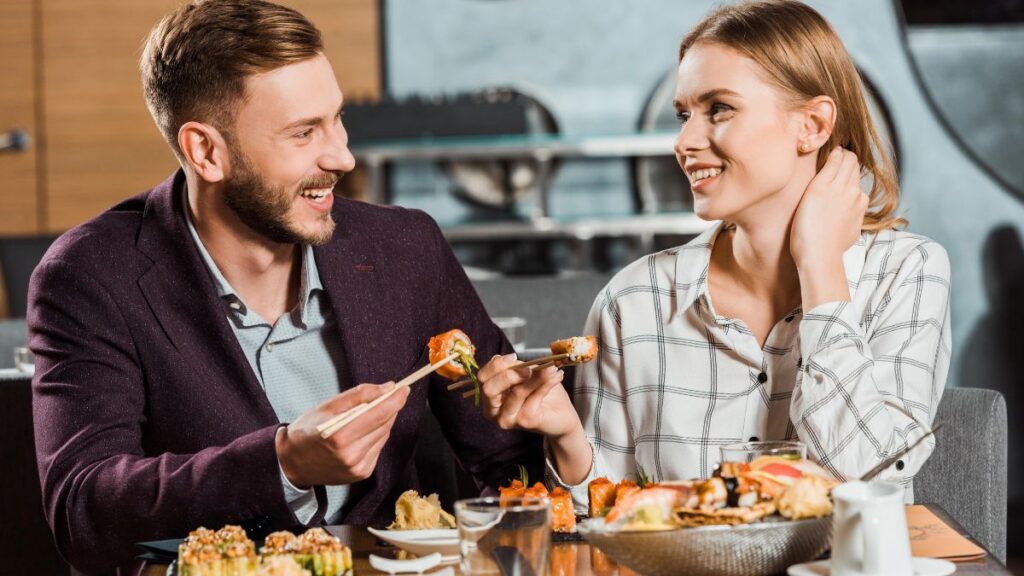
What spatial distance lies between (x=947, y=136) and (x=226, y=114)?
374 cm

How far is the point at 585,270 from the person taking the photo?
452 centimetres

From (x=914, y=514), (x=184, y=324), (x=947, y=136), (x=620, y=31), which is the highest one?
(x=620, y=31)

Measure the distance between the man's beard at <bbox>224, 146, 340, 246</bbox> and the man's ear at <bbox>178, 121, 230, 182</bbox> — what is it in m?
0.02

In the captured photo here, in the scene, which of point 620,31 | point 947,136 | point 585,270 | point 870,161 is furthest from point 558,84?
point 870,161

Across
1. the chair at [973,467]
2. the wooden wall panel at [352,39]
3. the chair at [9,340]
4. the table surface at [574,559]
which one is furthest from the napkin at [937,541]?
the wooden wall panel at [352,39]

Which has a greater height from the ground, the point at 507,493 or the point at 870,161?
the point at 870,161

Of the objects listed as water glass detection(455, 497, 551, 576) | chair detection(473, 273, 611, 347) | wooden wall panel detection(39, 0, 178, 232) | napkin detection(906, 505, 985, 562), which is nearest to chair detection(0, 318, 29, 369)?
chair detection(473, 273, 611, 347)

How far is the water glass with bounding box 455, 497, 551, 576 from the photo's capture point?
1058mm

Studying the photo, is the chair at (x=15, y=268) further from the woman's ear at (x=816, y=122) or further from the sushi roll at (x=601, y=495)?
the sushi roll at (x=601, y=495)

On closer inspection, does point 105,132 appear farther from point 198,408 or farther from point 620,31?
point 198,408

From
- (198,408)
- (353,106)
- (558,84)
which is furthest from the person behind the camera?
(558,84)

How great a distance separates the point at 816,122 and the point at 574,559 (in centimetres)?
86

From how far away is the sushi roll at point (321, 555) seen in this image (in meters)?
1.18

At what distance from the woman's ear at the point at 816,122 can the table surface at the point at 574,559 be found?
612mm
